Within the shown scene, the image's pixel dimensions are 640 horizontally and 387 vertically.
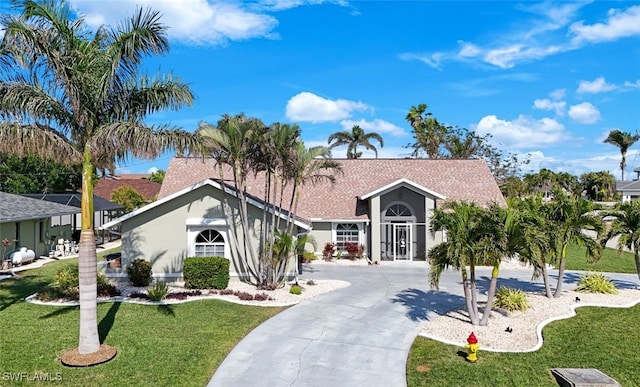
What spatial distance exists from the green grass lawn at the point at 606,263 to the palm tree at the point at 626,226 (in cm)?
405

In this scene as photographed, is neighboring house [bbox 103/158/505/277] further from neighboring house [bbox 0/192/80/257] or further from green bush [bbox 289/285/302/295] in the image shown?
neighboring house [bbox 0/192/80/257]

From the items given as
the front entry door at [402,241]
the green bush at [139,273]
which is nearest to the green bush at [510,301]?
the front entry door at [402,241]

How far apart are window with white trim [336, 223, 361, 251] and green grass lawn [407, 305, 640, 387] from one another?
48.4 ft

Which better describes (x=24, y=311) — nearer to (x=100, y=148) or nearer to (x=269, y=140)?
(x=100, y=148)

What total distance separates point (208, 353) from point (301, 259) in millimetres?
14131

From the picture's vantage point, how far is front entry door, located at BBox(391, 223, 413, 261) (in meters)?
26.3

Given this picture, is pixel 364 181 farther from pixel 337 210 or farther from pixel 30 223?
pixel 30 223

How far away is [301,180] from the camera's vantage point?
57.6 feet

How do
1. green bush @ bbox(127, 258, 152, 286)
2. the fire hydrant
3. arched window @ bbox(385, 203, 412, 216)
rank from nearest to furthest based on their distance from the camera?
the fire hydrant, green bush @ bbox(127, 258, 152, 286), arched window @ bbox(385, 203, 412, 216)

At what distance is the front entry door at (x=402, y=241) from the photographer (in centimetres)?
2634

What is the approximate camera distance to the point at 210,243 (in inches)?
763

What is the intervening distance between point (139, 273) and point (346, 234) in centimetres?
1318

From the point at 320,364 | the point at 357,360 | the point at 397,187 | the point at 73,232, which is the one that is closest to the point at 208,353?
the point at 320,364

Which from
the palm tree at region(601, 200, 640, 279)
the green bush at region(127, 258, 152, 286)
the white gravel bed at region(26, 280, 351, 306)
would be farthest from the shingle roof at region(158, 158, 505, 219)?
the green bush at region(127, 258, 152, 286)
